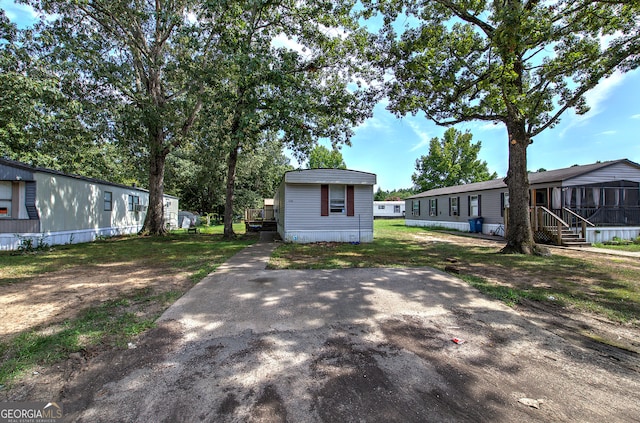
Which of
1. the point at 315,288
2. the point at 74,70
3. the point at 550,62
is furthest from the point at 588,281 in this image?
the point at 74,70

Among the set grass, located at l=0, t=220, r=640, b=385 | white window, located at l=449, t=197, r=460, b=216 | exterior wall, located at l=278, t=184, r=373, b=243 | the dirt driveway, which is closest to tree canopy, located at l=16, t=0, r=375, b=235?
exterior wall, located at l=278, t=184, r=373, b=243

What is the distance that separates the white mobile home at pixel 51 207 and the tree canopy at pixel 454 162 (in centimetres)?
3549

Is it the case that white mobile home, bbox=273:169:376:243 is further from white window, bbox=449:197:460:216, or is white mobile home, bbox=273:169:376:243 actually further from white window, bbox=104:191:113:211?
white window, bbox=449:197:460:216

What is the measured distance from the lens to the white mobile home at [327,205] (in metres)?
11.8

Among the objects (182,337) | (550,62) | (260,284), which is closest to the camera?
(182,337)

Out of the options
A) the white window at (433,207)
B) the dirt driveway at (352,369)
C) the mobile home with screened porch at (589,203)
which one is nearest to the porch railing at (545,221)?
the mobile home with screened porch at (589,203)

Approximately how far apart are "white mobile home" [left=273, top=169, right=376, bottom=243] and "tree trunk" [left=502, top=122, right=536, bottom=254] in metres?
4.92

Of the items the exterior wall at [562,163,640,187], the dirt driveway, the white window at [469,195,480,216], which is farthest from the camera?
the white window at [469,195,480,216]

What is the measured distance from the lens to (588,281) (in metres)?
5.78

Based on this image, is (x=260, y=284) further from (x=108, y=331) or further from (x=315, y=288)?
(x=108, y=331)

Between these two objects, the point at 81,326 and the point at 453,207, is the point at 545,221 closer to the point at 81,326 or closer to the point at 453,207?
the point at 453,207

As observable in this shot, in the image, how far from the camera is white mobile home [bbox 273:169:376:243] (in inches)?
463

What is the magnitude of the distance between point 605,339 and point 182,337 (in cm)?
484

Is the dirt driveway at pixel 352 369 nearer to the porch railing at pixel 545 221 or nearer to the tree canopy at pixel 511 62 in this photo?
the tree canopy at pixel 511 62
